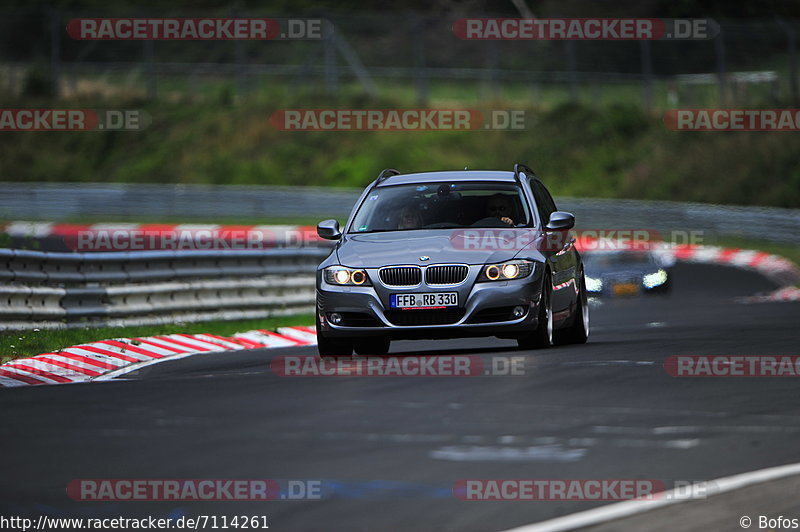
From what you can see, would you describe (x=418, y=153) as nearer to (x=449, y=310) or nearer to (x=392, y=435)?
(x=449, y=310)

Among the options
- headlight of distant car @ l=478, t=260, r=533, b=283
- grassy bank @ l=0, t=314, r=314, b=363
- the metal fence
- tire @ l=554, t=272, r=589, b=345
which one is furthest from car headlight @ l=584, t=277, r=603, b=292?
headlight of distant car @ l=478, t=260, r=533, b=283

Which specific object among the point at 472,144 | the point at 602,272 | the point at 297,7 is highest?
the point at 297,7

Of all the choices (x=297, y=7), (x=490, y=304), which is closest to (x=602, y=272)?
(x=490, y=304)

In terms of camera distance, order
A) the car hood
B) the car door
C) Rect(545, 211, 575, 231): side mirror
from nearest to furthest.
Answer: the car hood, Rect(545, 211, 575, 231): side mirror, the car door

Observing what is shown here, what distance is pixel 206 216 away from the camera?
46500 mm

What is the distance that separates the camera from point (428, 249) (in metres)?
13.0

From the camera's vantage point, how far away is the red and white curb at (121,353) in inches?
497

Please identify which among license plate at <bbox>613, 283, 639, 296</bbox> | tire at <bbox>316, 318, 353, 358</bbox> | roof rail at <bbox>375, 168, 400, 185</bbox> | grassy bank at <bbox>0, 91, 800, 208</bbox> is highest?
grassy bank at <bbox>0, 91, 800, 208</bbox>

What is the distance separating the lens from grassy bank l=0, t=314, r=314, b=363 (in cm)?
1474

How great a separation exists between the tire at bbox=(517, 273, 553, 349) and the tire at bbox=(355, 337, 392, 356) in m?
1.19

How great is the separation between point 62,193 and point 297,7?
88.8 ft

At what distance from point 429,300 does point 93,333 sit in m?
5.37

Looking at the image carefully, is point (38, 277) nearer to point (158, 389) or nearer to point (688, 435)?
Answer: point (158, 389)

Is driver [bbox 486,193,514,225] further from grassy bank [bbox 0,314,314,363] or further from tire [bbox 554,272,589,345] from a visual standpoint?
grassy bank [bbox 0,314,314,363]
